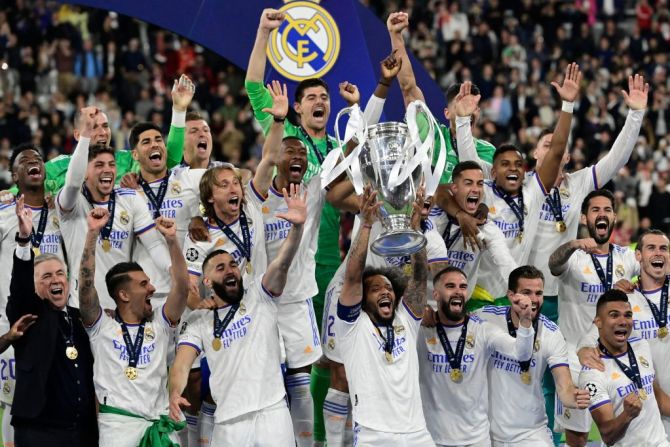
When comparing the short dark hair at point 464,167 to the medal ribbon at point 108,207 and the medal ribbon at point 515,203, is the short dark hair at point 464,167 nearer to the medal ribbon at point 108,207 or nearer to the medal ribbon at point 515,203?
the medal ribbon at point 515,203

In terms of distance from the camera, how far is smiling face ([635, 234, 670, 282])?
421 inches

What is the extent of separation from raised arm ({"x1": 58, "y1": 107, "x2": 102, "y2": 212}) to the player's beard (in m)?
1.26

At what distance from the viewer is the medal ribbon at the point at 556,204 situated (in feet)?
36.4

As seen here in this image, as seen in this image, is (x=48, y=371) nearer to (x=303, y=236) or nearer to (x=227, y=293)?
(x=227, y=293)

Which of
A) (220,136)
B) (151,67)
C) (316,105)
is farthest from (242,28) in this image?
(151,67)

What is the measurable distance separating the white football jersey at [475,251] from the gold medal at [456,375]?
83 cm

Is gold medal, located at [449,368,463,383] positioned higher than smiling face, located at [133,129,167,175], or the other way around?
smiling face, located at [133,129,167,175]

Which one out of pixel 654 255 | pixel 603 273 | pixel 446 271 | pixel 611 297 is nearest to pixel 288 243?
pixel 446 271

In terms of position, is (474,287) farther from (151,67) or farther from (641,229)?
(151,67)

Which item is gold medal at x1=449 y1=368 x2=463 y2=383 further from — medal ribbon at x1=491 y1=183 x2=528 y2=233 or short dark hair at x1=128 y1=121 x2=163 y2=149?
short dark hair at x1=128 y1=121 x2=163 y2=149

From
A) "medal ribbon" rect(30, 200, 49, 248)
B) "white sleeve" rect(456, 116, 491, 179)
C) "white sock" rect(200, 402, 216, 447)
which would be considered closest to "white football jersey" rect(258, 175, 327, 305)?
"white sock" rect(200, 402, 216, 447)

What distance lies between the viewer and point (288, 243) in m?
9.34

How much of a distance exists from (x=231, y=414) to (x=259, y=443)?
272 mm

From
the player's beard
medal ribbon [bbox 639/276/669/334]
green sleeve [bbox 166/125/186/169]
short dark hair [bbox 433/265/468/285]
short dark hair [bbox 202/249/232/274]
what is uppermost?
green sleeve [bbox 166/125/186/169]
